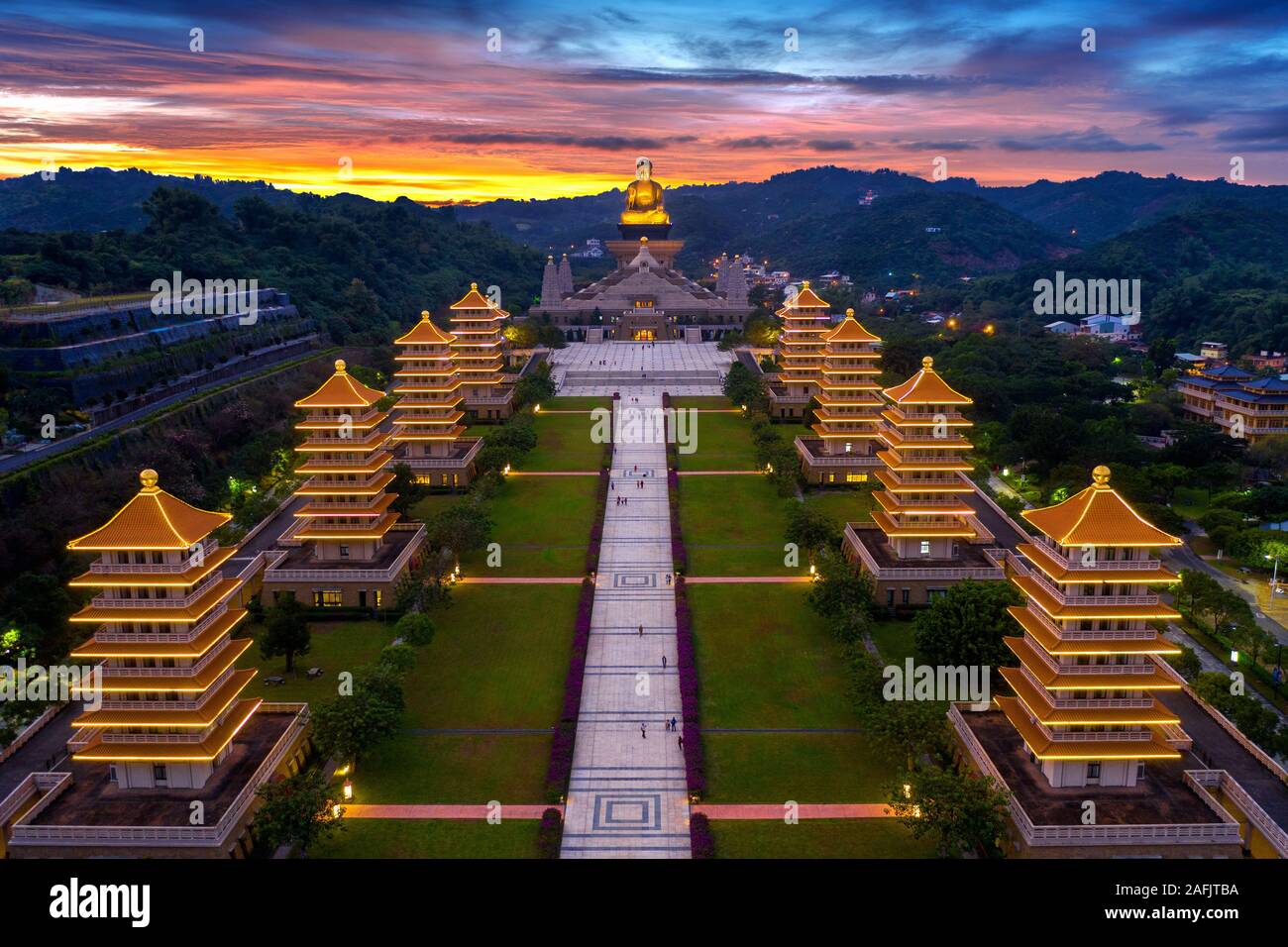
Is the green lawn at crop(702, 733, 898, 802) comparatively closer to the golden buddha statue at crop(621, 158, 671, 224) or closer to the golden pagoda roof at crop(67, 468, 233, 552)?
the golden pagoda roof at crop(67, 468, 233, 552)

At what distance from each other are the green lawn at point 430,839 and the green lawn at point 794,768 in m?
6.68

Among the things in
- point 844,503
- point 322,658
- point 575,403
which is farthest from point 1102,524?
point 575,403

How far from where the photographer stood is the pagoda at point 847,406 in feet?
230

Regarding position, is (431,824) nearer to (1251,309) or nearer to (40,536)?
(40,536)

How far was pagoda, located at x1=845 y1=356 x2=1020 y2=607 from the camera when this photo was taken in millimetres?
49406

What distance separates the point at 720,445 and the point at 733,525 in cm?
2072

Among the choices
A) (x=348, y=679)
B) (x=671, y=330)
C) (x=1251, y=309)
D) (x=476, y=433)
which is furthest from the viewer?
(x=671, y=330)

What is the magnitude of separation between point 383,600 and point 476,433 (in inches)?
1477

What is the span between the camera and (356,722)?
33.4 metres

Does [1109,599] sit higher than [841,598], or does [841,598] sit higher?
[1109,599]

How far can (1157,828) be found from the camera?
28234mm

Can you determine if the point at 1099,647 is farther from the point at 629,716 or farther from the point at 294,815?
the point at 294,815

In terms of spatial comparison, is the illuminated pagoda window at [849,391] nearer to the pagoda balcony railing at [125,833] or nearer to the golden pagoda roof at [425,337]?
the golden pagoda roof at [425,337]

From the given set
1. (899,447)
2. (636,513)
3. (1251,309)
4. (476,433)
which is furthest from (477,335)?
(1251,309)
